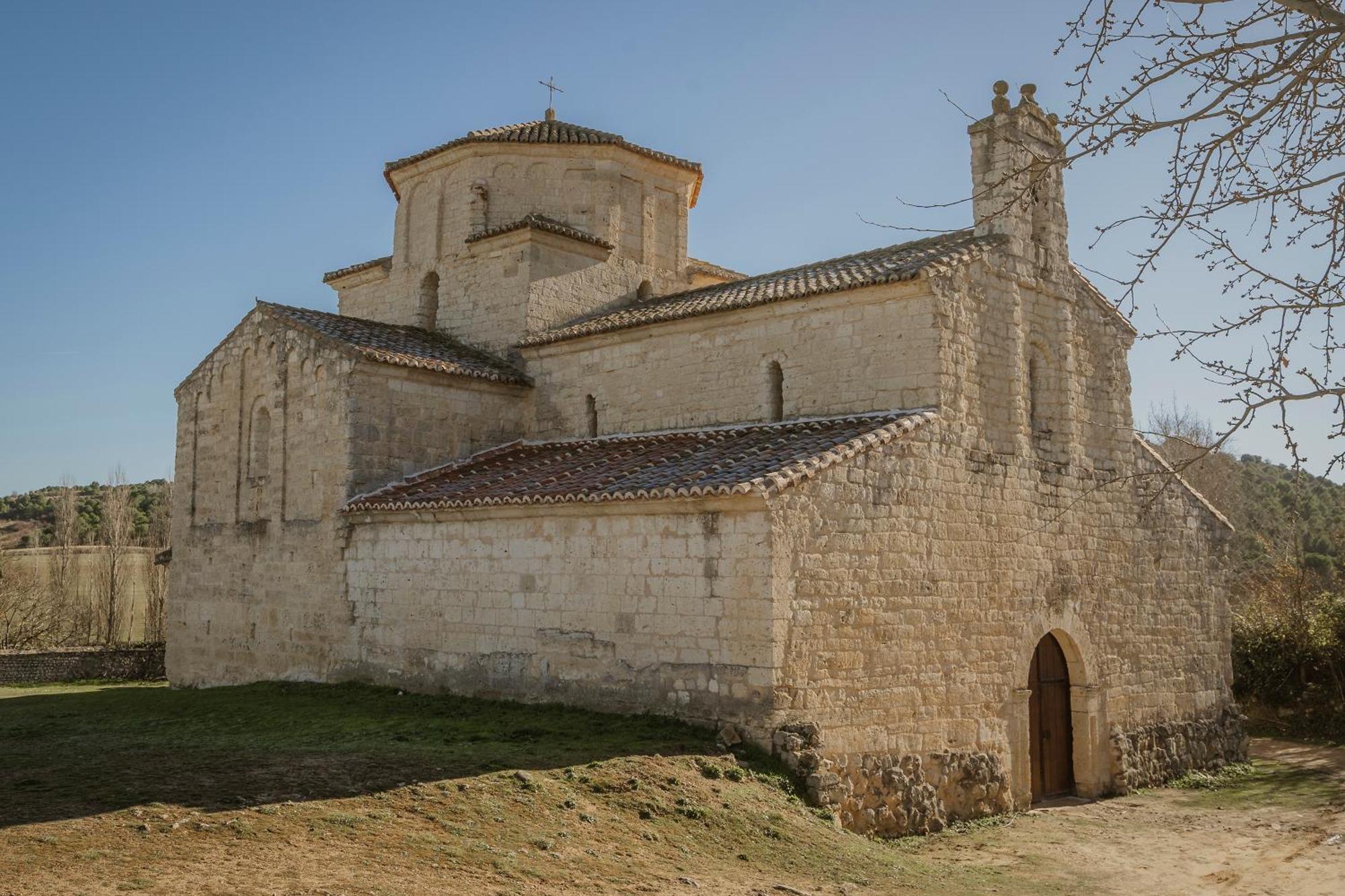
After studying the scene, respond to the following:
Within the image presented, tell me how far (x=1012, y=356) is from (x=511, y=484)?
670 centimetres

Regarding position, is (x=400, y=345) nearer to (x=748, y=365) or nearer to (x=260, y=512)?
(x=260, y=512)

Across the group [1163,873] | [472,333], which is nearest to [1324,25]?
[1163,873]

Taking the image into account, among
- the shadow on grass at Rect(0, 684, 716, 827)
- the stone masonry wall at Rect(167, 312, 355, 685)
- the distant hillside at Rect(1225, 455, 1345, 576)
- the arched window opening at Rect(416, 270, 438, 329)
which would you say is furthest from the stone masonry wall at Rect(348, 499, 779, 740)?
the distant hillside at Rect(1225, 455, 1345, 576)

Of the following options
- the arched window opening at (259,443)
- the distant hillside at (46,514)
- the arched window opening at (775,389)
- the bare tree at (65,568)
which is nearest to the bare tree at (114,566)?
the bare tree at (65,568)

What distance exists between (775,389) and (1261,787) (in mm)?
8866

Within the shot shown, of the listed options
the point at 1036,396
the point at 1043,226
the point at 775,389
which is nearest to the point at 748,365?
the point at 775,389

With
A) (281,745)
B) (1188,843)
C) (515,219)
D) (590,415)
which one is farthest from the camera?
(515,219)

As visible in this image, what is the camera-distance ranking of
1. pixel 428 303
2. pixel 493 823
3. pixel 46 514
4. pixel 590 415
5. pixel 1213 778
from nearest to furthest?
pixel 493 823, pixel 1213 778, pixel 590 415, pixel 428 303, pixel 46 514

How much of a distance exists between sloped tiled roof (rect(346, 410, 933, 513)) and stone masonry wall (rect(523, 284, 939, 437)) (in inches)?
14.2

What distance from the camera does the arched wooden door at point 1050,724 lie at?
44.2 feet

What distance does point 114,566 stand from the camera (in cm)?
2869

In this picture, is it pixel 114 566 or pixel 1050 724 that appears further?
pixel 114 566

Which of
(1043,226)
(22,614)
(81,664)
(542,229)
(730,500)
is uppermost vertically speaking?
(542,229)

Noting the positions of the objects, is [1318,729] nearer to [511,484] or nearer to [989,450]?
[989,450]
